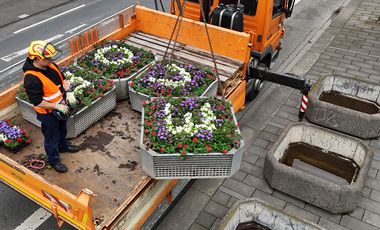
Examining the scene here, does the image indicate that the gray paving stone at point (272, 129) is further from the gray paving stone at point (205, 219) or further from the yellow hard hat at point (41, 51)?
the yellow hard hat at point (41, 51)

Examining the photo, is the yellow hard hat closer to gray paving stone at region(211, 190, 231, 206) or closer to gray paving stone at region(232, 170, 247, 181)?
gray paving stone at region(211, 190, 231, 206)

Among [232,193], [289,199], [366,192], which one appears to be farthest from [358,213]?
[232,193]

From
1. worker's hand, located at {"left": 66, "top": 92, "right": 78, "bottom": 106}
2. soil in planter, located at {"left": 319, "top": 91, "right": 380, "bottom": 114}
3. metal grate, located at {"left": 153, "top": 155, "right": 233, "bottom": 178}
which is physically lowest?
soil in planter, located at {"left": 319, "top": 91, "right": 380, "bottom": 114}

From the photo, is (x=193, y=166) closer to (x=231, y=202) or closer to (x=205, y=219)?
(x=205, y=219)

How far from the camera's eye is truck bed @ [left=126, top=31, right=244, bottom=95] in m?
6.67

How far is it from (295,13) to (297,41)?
2879 mm

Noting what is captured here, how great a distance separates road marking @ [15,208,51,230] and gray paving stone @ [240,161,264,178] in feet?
11.8

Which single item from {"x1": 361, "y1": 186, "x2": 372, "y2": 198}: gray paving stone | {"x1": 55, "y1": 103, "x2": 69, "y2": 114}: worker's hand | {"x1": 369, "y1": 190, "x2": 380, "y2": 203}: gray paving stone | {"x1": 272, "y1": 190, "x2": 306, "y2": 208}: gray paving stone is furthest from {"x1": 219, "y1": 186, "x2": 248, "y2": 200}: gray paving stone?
{"x1": 55, "y1": 103, "x2": 69, "y2": 114}: worker's hand

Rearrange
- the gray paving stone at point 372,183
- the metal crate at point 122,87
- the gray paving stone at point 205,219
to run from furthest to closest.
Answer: the gray paving stone at point 372,183 < the metal crate at point 122,87 < the gray paving stone at point 205,219

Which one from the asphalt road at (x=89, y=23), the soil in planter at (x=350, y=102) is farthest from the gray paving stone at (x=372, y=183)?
the asphalt road at (x=89, y=23)

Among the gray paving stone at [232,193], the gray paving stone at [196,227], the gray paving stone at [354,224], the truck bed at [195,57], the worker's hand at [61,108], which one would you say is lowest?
the gray paving stone at [354,224]

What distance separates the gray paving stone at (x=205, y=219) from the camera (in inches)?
227

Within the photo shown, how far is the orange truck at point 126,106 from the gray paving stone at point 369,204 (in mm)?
2616

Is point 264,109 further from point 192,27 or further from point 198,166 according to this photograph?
point 198,166
